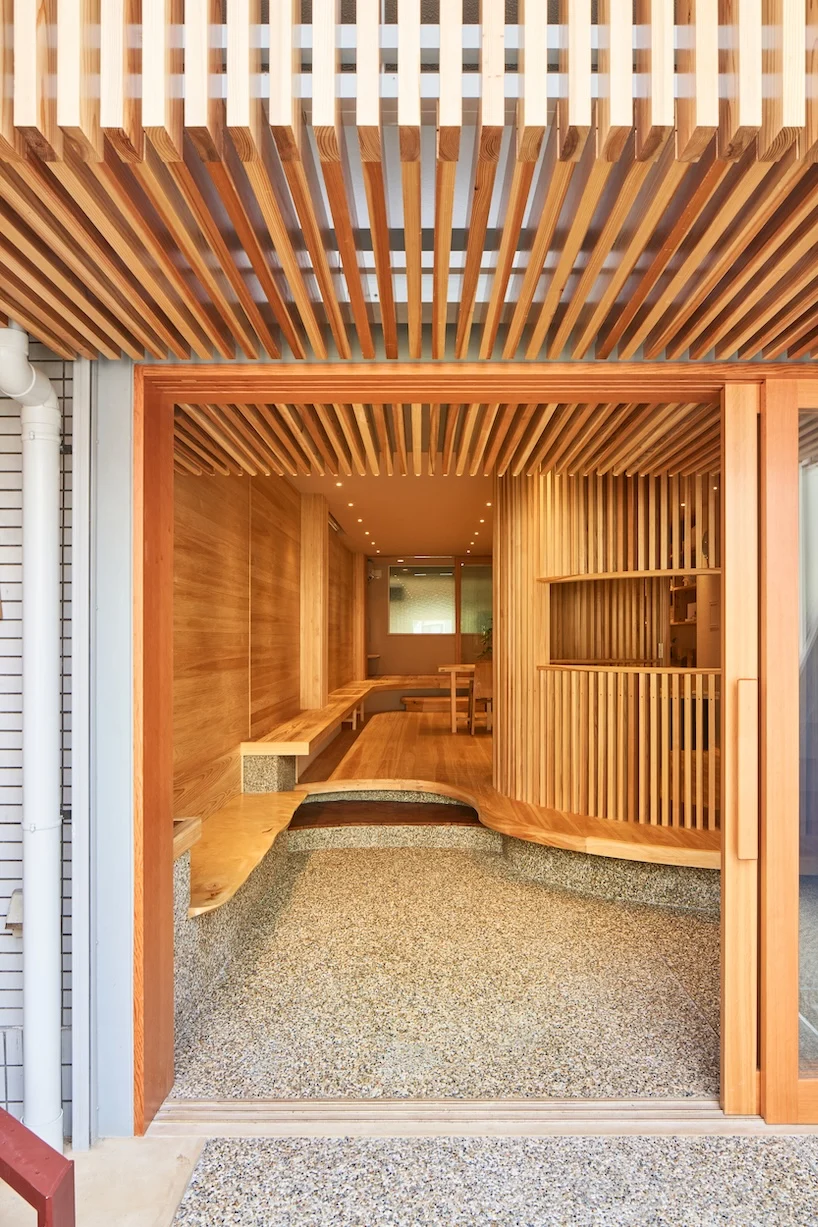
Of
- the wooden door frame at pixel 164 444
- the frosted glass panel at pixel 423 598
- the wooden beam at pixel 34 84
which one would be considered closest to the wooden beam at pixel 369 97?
the wooden beam at pixel 34 84

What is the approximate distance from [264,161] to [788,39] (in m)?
1.00

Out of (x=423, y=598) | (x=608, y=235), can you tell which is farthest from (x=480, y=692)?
(x=608, y=235)

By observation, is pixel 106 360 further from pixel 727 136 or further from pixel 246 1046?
pixel 246 1046

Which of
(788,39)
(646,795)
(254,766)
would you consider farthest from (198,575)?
(788,39)

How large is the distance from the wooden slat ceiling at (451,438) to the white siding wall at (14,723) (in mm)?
634

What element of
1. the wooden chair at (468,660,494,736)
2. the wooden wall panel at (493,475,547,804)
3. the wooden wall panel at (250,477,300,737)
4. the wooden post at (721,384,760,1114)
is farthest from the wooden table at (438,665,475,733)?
the wooden post at (721,384,760,1114)

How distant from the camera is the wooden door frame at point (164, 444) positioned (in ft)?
7.34

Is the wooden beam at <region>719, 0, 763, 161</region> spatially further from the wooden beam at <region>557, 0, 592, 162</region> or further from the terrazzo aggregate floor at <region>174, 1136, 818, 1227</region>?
the terrazzo aggregate floor at <region>174, 1136, 818, 1227</region>

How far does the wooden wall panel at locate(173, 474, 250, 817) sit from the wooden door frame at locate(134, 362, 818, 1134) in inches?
50.8

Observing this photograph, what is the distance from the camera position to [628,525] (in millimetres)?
4754

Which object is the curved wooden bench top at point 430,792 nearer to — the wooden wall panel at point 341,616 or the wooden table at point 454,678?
the wooden table at point 454,678

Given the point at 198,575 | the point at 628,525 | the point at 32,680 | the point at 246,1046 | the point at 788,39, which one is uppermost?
the point at 788,39

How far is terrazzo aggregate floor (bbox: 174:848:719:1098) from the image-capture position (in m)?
2.47

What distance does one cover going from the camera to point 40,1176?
1.44m
